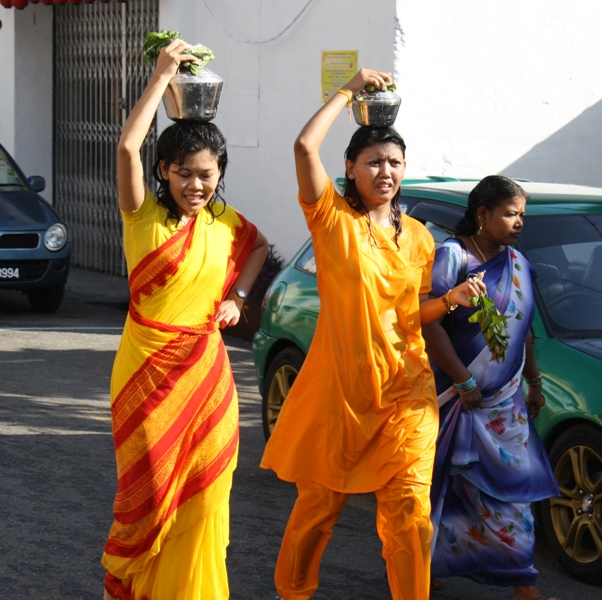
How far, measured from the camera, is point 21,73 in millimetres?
17000

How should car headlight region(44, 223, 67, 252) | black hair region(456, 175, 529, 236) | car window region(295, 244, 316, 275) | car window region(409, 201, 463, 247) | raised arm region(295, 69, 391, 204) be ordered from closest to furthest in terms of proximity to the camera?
1. raised arm region(295, 69, 391, 204)
2. black hair region(456, 175, 529, 236)
3. car window region(409, 201, 463, 247)
4. car window region(295, 244, 316, 275)
5. car headlight region(44, 223, 67, 252)

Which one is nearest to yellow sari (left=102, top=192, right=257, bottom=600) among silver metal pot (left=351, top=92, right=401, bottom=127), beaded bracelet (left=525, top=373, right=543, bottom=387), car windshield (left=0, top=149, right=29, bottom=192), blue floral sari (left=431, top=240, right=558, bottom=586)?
silver metal pot (left=351, top=92, right=401, bottom=127)

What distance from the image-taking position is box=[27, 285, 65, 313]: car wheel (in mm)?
12633

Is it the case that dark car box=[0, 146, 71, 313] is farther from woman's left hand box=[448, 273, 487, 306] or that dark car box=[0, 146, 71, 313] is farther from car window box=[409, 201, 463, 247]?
woman's left hand box=[448, 273, 487, 306]

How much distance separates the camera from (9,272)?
12109 millimetres

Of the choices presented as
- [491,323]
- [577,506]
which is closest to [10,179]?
[577,506]

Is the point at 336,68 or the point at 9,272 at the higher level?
the point at 336,68

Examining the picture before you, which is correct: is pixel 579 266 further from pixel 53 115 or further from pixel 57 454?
pixel 53 115

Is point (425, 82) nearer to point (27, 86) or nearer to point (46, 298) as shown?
point (46, 298)

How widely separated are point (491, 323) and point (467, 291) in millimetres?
158

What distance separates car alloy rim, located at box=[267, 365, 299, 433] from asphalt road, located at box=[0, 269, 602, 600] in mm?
325

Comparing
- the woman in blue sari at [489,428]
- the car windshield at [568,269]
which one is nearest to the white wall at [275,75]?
the car windshield at [568,269]

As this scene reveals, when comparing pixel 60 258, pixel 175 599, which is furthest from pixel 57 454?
pixel 60 258

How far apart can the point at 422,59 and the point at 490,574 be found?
723cm
